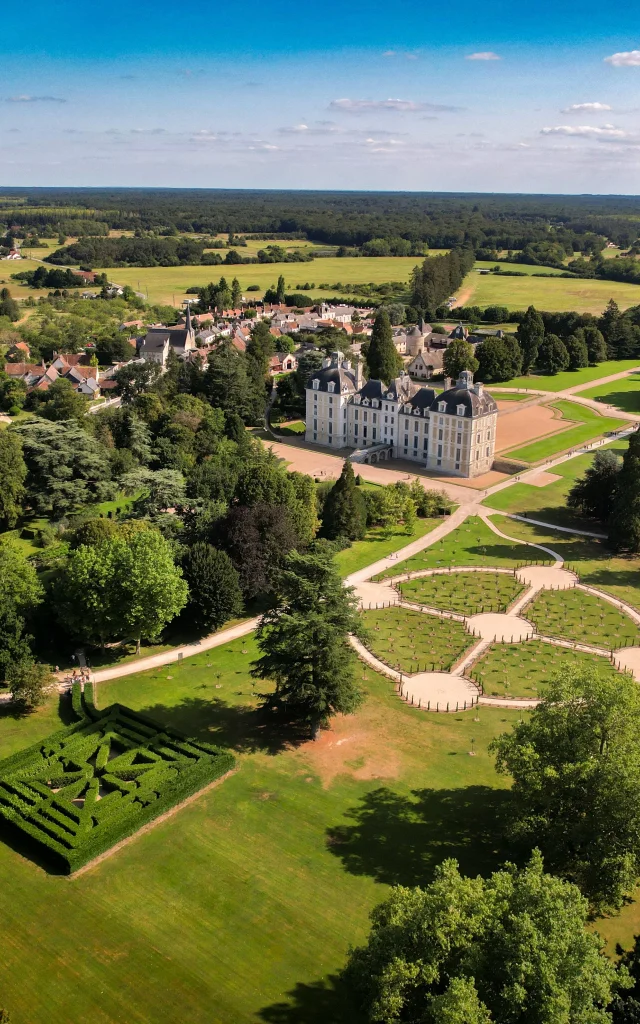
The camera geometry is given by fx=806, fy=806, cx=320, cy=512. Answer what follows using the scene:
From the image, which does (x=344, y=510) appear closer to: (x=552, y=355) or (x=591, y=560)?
(x=591, y=560)

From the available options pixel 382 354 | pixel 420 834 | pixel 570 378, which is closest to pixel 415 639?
pixel 420 834

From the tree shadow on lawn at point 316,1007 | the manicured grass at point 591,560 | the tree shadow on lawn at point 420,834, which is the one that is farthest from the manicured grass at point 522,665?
the tree shadow on lawn at point 316,1007

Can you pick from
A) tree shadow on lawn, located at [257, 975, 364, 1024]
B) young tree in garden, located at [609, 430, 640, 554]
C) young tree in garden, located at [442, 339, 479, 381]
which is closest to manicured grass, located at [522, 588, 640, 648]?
young tree in garden, located at [609, 430, 640, 554]

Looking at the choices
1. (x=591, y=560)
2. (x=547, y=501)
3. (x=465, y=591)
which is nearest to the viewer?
(x=465, y=591)

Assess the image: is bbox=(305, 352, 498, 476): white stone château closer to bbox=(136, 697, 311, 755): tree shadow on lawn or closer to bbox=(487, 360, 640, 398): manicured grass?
bbox=(487, 360, 640, 398): manicured grass

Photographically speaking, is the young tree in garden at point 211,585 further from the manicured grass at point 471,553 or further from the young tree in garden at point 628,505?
the young tree in garden at point 628,505

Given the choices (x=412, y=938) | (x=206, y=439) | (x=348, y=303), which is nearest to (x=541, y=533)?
(x=206, y=439)

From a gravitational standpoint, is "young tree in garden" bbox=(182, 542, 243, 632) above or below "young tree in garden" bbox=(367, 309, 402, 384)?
below
